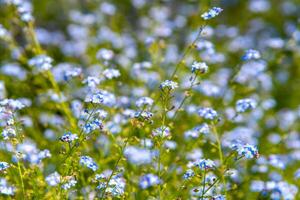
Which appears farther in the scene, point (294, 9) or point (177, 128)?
point (294, 9)

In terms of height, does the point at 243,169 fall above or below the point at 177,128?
below

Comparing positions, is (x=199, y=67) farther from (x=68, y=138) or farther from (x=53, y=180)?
(x=53, y=180)

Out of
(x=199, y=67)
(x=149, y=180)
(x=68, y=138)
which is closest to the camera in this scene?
(x=68, y=138)

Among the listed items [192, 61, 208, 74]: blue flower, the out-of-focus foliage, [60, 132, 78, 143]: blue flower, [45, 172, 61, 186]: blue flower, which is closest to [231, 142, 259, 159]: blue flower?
the out-of-focus foliage

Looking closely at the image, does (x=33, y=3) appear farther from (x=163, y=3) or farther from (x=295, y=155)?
(x=295, y=155)

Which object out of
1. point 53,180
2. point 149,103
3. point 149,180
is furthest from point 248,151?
point 53,180

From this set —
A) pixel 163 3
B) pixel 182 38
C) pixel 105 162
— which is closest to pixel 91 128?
pixel 105 162

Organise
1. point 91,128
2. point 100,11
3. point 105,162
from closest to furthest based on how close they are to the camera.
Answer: point 91,128 < point 105,162 < point 100,11

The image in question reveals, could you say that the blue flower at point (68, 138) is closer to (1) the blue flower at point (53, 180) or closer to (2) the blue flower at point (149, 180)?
(1) the blue flower at point (53, 180)
